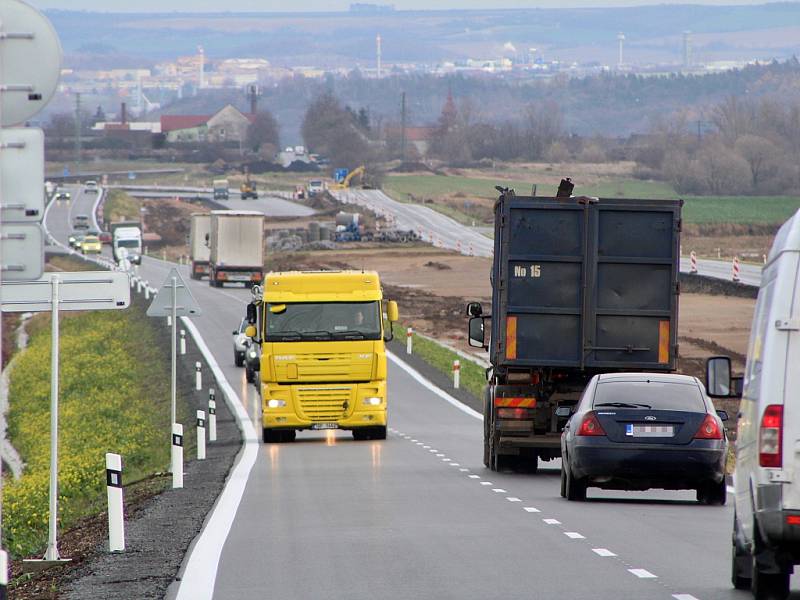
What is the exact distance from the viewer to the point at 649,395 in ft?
59.9

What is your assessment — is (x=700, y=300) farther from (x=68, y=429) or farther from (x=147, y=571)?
(x=147, y=571)

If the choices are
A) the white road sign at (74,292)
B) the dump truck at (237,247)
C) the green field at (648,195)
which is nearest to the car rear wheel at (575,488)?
the white road sign at (74,292)

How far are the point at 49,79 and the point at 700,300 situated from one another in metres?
68.5

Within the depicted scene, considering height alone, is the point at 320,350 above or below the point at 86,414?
above

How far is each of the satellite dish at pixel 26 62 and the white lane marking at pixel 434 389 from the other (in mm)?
30649

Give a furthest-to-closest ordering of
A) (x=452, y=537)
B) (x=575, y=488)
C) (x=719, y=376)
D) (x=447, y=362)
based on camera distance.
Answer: (x=447, y=362) < (x=575, y=488) < (x=452, y=537) < (x=719, y=376)

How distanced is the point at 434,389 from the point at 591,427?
89.6 feet

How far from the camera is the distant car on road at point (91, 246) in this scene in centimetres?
11400

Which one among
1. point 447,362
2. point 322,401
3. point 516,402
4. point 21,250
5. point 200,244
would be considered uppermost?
point 21,250

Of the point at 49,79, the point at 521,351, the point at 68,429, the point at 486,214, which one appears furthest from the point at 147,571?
the point at 486,214

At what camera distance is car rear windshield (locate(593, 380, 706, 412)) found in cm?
1809

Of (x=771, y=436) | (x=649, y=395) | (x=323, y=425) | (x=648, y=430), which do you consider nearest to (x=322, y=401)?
(x=323, y=425)

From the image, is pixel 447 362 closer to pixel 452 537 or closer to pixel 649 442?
pixel 649 442

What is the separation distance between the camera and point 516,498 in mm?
19594
